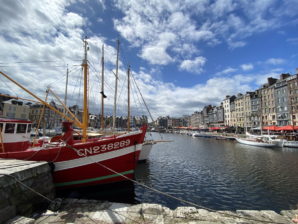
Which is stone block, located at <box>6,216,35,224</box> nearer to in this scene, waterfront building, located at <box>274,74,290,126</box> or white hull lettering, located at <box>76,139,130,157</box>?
white hull lettering, located at <box>76,139,130,157</box>

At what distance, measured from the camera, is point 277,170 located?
61.3ft

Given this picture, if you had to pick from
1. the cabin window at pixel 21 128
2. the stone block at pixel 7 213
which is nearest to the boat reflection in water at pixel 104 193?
the stone block at pixel 7 213

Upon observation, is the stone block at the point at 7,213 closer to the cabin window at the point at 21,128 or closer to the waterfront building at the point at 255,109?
the cabin window at the point at 21,128

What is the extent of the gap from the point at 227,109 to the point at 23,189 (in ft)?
354

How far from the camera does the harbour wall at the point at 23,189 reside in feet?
19.4

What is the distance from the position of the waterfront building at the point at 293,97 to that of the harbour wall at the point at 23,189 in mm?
75171

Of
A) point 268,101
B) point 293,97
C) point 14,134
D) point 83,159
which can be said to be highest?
point 268,101

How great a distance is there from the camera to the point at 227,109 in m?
99.1

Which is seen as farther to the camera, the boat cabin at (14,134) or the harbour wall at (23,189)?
the boat cabin at (14,134)

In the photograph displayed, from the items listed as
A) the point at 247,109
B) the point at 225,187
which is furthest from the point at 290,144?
the point at 247,109

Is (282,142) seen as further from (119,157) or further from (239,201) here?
(119,157)

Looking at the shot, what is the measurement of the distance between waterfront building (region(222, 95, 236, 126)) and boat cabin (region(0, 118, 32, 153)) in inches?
4023

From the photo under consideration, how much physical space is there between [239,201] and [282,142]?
41.0 meters

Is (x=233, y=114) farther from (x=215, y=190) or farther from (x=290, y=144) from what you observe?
(x=215, y=190)
